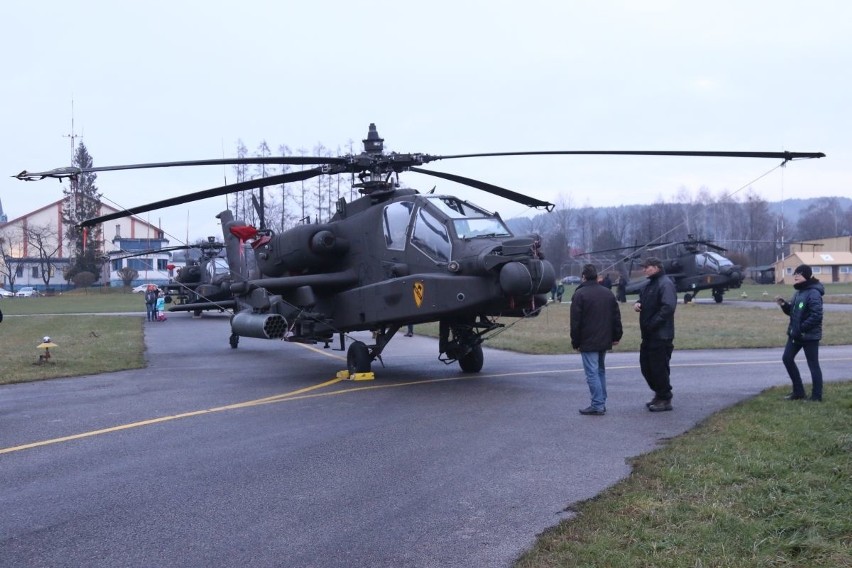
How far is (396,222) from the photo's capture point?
13.0m

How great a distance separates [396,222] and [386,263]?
666mm

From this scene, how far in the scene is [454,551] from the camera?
492cm

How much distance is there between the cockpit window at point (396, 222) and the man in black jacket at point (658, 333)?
14.1 ft

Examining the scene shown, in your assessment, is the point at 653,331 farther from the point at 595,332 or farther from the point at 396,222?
the point at 396,222

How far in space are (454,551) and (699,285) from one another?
1442 inches

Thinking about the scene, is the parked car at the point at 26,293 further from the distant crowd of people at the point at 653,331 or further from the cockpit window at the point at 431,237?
the distant crowd of people at the point at 653,331

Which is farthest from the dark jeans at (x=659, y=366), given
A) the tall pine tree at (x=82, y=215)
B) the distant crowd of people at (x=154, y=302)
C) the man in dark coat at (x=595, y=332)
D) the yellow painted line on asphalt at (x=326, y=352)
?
the tall pine tree at (x=82, y=215)

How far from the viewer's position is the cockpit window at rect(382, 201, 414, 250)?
1280 cm

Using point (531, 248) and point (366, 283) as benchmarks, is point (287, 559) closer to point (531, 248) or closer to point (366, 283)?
point (531, 248)

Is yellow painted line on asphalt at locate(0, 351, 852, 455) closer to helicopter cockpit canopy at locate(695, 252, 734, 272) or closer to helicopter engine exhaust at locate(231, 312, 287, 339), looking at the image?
helicopter engine exhaust at locate(231, 312, 287, 339)

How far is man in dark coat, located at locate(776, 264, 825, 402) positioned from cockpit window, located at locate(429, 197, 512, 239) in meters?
4.07

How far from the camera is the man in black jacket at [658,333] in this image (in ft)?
31.4

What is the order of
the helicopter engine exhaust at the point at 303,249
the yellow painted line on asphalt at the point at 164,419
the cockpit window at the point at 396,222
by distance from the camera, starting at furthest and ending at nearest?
the helicopter engine exhaust at the point at 303,249 < the cockpit window at the point at 396,222 < the yellow painted line on asphalt at the point at 164,419

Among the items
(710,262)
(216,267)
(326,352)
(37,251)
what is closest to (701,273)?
(710,262)
